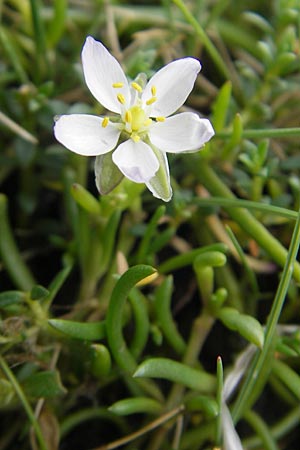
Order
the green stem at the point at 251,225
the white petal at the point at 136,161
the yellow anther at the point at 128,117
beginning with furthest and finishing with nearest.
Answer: the green stem at the point at 251,225, the yellow anther at the point at 128,117, the white petal at the point at 136,161

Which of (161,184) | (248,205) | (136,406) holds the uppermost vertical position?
(161,184)

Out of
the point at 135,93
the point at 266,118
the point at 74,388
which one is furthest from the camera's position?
the point at 266,118

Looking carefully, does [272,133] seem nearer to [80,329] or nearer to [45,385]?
[80,329]

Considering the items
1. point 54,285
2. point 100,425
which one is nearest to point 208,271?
point 54,285

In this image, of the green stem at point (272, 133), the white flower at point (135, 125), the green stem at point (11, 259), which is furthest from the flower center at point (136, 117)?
the green stem at point (11, 259)

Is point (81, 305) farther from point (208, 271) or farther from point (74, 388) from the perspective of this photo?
point (208, 271)

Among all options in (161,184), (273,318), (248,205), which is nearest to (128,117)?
(161,184)

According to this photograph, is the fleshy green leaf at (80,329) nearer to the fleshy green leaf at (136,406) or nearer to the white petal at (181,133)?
the fleshy green leaf at (136,406)

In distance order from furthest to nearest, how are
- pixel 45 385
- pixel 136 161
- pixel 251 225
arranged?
pixel 251 225
pixel 45 385
pixel 136 161
